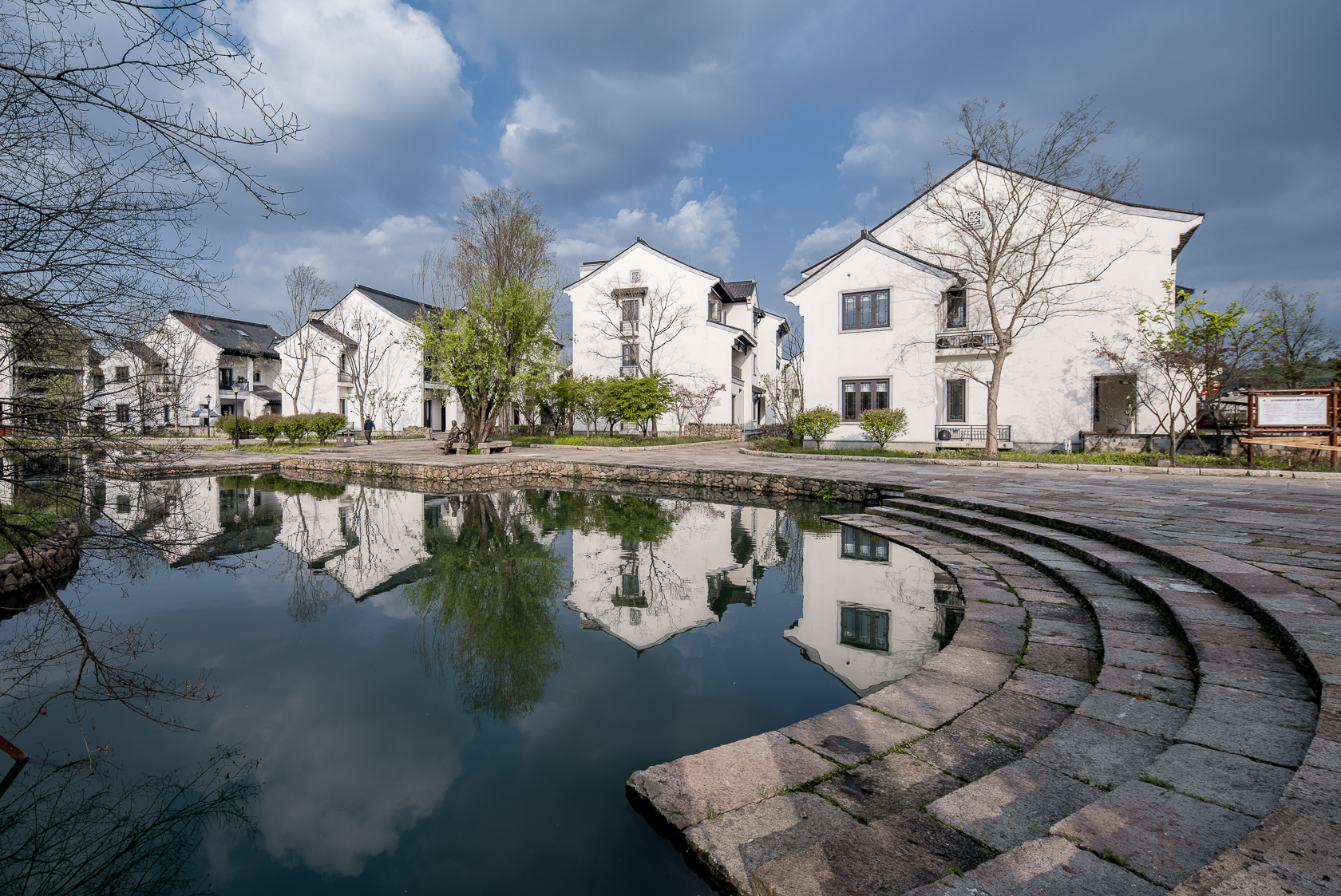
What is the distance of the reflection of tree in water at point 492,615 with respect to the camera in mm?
4309

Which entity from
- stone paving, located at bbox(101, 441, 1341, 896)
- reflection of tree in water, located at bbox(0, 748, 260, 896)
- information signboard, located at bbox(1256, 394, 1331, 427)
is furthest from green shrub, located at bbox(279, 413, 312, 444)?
information signboard, located at bbox(1256, 394, 1331, 427)

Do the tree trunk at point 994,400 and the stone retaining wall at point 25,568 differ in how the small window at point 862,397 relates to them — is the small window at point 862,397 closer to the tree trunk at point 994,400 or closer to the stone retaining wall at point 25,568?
the tree trunk at point 994,400

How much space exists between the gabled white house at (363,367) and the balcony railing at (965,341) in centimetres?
2428

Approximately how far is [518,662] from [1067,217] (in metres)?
20.8

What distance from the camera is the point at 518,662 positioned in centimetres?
468

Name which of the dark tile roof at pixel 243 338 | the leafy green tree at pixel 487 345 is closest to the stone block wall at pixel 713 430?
the leafy green tree at pixel 487 345

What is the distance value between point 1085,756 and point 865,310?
19188 mm

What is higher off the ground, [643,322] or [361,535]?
[643,322]

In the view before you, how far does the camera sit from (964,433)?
18844 millimetres

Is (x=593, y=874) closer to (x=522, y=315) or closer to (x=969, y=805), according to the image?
(x=969, y=805)

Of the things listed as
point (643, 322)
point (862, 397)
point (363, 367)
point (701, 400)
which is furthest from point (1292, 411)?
point (363, 367)

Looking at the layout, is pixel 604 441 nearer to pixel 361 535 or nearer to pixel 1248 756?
pixel 361 535

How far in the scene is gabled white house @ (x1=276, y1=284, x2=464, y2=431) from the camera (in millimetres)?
32469

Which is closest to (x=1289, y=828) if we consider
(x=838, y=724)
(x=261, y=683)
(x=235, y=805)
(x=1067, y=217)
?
(x=838, y=724)
